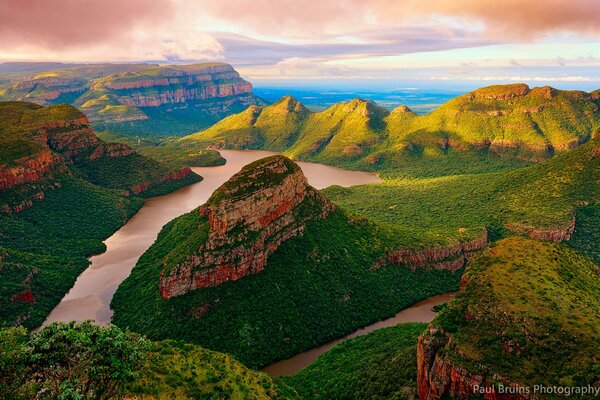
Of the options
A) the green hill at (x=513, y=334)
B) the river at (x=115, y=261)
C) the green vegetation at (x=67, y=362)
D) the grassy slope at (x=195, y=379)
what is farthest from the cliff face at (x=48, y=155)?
the green hill at (x=513, y=334)

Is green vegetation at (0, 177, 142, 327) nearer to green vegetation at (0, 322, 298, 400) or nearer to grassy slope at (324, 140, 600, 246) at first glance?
green vegetation at (0, 322, 298, 400)

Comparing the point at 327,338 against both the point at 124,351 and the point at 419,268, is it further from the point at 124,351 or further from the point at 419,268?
the point at 124,351

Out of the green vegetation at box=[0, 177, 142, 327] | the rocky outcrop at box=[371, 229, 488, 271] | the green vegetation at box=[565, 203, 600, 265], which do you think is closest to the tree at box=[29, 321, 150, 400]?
the green vegetation at box=[0, 177, 142, 327]

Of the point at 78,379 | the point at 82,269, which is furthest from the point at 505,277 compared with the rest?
the point at 82,269

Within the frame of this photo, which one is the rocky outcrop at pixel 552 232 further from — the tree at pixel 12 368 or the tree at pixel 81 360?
the tree at pixel 12 368

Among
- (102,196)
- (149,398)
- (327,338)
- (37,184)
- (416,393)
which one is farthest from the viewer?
(102,196)

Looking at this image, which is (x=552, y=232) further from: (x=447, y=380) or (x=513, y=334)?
(x=447, y=380)

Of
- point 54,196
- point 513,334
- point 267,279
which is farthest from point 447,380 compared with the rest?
point 54,196
